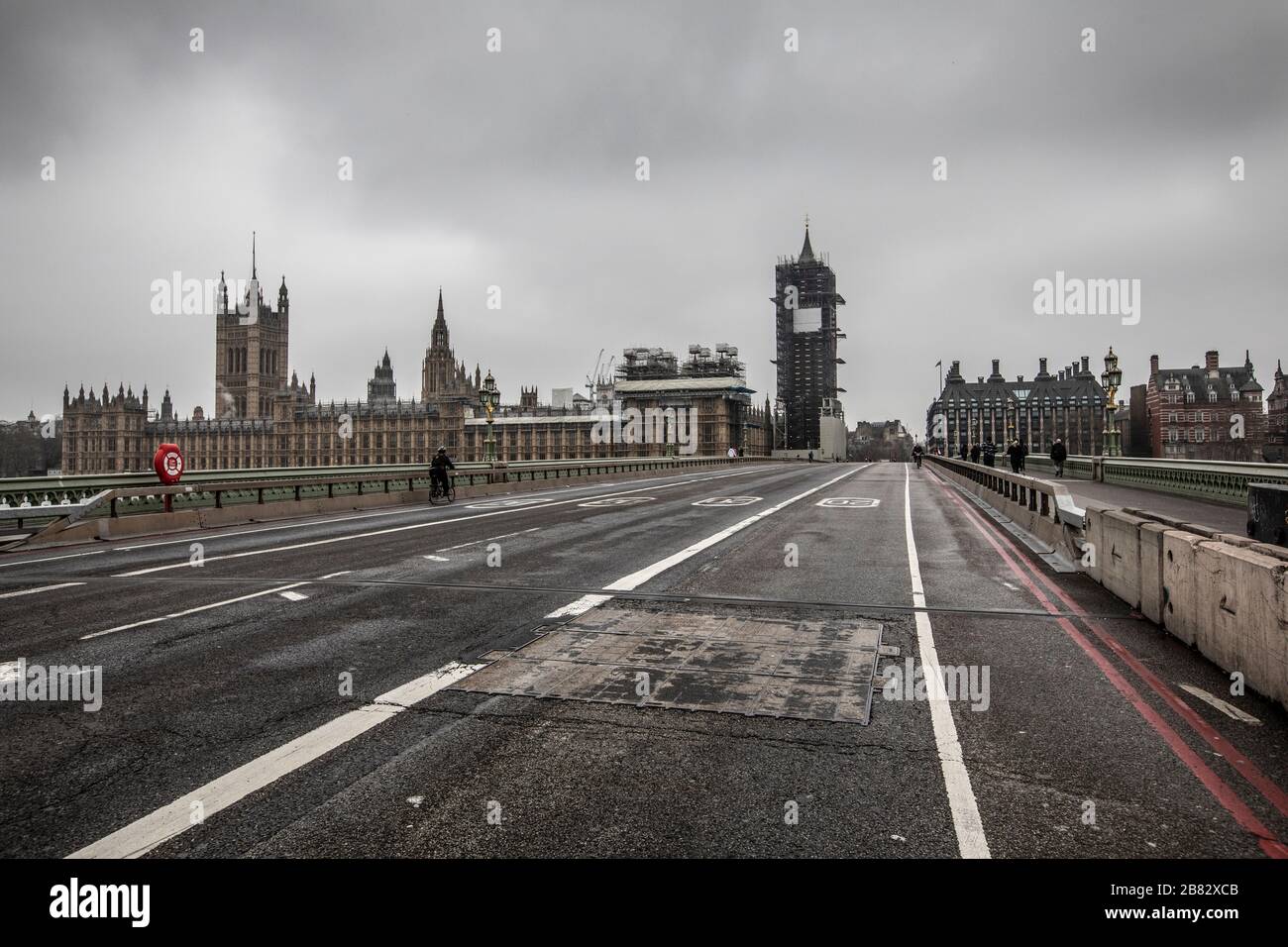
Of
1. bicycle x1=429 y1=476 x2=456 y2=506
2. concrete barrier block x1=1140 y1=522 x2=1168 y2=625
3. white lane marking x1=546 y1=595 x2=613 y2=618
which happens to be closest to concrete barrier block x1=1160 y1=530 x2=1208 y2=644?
concrete barrier block x1=1140 y1=522 x2=1168 y2=625

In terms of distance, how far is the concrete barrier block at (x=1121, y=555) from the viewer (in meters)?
8.62

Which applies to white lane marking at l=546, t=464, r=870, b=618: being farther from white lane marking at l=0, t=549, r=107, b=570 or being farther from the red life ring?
the red life ring

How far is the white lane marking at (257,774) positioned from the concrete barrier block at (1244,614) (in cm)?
586

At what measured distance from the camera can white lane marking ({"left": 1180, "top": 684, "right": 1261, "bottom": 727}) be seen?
5.05 m

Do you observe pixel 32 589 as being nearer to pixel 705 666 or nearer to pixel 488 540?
pixel 488 540

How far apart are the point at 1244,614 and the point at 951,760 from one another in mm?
3197

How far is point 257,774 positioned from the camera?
13.4ft

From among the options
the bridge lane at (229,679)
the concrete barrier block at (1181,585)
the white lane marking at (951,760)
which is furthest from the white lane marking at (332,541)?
the concrete barrier block at (1181,585)

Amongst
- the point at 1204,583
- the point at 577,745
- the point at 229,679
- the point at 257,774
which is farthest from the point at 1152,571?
the point at 229,679

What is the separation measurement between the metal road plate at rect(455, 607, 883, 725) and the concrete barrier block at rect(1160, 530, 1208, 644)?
9.01 ft

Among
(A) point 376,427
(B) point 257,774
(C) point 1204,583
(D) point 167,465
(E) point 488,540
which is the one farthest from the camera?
(A) point 376,427

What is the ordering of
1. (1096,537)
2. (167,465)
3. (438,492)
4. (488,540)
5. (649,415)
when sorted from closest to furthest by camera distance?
(1096,537) < (488,540) < (167,465) < (438,492) < (649,415)
